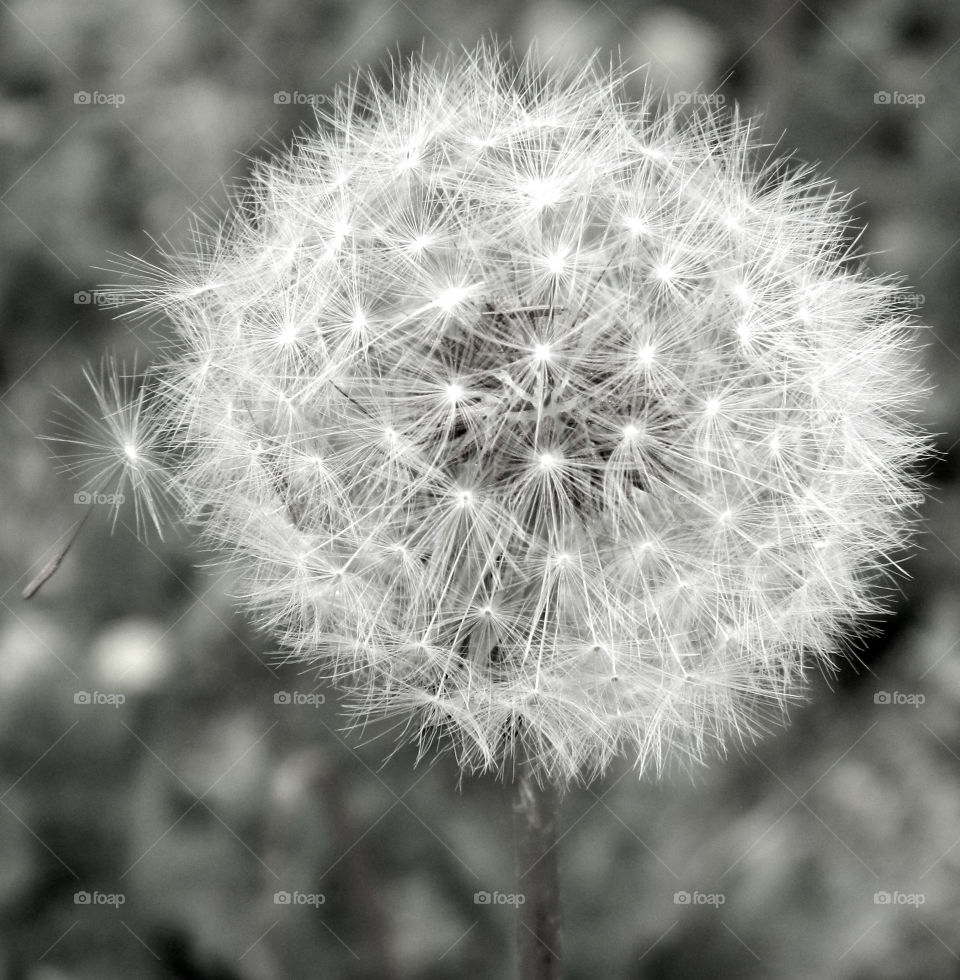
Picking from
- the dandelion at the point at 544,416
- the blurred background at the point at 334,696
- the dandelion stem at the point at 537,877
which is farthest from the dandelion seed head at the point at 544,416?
the blurred background at the point at 334,696

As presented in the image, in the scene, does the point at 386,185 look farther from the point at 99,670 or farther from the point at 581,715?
the point at 99,670

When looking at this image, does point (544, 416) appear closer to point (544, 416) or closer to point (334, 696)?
point (544, 416)

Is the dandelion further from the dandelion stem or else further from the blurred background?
the blurred background

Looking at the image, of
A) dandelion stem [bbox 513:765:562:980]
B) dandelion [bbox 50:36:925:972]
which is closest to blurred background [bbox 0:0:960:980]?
dandelion stem [bbox 513:765:562:980]

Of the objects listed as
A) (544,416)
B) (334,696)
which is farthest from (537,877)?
(544,416)

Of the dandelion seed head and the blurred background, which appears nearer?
the dandelion seed head

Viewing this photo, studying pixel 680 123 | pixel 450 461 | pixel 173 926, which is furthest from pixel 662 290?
pixel 173 926

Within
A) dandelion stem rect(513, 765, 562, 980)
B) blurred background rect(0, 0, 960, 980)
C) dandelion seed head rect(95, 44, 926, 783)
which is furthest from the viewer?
blurred background rect(0, 0, 960, 980)
